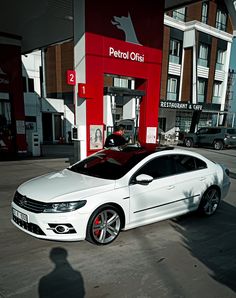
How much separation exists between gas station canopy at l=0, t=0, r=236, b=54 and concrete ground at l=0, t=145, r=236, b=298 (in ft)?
24.6

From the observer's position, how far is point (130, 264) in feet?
10.9

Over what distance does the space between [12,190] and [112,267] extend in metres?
4.28

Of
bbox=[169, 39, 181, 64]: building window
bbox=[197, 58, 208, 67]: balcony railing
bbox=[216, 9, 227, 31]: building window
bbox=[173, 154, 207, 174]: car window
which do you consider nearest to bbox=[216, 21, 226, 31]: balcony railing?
bbox=[216, 9, 227, 31]: building window

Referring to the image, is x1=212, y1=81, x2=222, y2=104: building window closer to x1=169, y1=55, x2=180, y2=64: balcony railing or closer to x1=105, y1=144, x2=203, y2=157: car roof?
x1=169, y1=55, x2=180, y2=64: balcony railing

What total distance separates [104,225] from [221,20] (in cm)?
3061

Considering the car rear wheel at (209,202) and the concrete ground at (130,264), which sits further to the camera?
the car rear wheel at (209,202)

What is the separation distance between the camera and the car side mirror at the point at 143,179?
4.00 meters

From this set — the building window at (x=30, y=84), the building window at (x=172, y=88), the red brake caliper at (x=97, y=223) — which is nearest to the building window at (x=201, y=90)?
the building window at (x=172, y=88)

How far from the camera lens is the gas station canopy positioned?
8.89 metres

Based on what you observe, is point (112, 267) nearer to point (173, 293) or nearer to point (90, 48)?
point (173, 293)

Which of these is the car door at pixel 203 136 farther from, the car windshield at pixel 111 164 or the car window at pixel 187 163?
the car windshield at pixel 111 164

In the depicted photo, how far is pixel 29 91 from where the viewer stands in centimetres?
1928

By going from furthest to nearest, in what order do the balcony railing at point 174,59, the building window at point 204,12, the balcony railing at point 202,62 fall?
the balcony railing at point 202,62 < the building window at point 204,12 < the balcony railing at point 174,59

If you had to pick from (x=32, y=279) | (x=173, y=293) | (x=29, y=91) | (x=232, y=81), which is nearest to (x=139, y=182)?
(x=173, y=293)
